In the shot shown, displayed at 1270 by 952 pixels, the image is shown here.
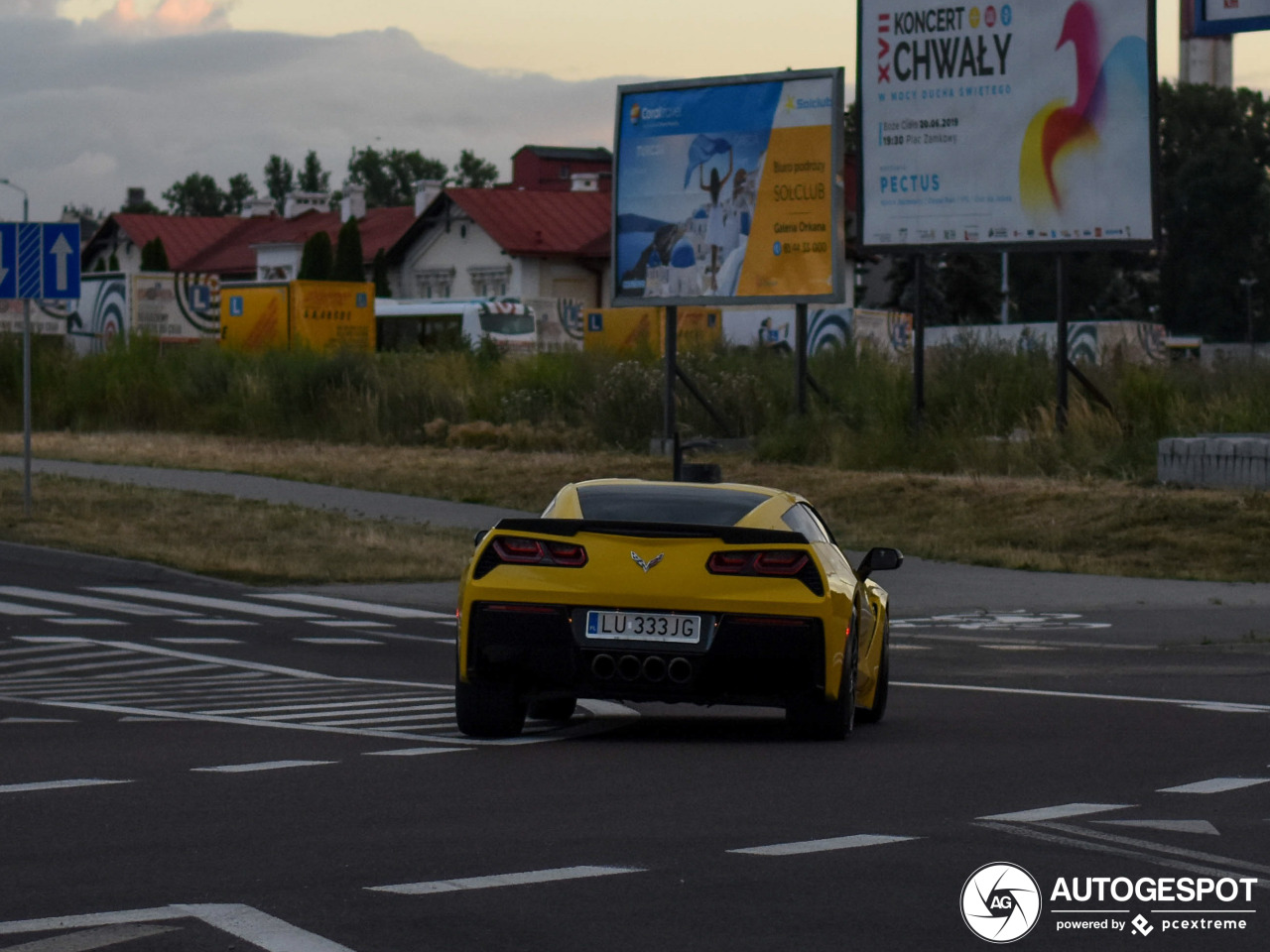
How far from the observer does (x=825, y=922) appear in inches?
224

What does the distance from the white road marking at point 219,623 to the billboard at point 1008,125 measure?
1450 centimetres

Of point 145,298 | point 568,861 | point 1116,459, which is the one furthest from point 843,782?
point 145,298

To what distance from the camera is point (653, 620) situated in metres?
9.48

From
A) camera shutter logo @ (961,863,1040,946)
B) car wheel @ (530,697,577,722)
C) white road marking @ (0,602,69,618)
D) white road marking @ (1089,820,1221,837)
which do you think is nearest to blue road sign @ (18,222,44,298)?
white road marking @ (0,602,69,618)

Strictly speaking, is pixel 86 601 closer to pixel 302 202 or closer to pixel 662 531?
pixel 662 531

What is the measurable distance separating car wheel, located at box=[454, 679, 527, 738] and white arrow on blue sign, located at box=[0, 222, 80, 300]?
538 inches

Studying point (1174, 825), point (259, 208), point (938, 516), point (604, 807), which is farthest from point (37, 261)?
point (259, 208)

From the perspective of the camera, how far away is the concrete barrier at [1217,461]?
2309 cm

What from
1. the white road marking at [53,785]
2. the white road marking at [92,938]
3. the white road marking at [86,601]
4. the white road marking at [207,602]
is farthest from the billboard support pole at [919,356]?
the white road marking at [92,938]

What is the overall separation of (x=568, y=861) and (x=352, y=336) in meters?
56.5

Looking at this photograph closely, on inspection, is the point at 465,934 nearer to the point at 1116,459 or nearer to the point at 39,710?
the point at 39,710

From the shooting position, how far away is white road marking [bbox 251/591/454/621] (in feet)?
55.9

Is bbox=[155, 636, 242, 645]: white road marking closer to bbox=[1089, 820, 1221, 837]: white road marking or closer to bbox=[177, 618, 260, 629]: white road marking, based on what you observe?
bbox=[177, 618, 260, 629]: white road marking

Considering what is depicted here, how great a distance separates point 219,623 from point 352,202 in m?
96.2
